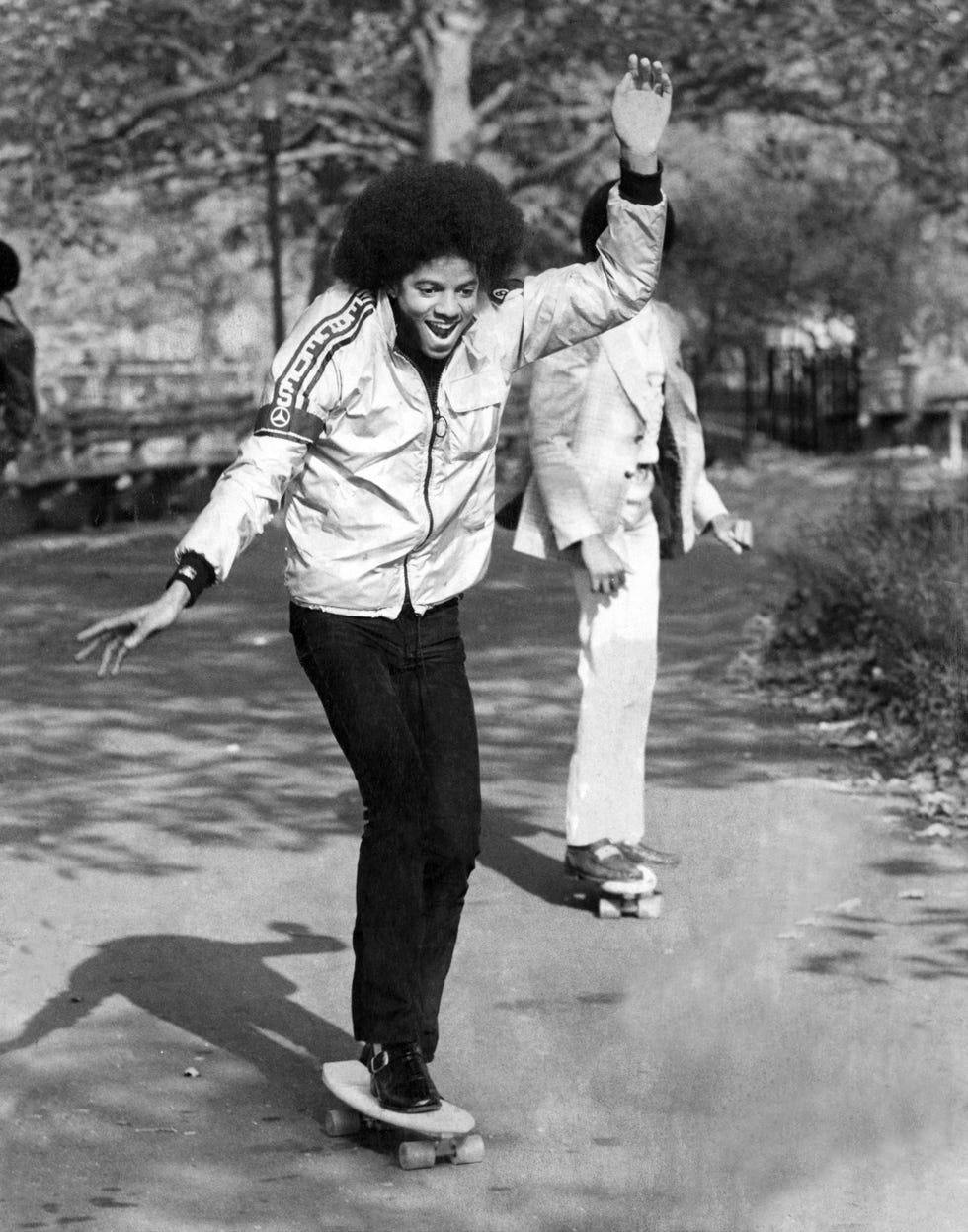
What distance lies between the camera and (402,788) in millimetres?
5055

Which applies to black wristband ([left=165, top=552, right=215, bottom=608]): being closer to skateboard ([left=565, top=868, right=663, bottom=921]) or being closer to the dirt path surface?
the dirt path surface

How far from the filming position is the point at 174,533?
20.7 m

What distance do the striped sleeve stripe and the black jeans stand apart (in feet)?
1.40

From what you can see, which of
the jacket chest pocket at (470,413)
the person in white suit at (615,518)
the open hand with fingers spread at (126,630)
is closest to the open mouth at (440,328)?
the jacket chest pocket at (470,413)

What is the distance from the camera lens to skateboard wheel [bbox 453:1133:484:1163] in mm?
4961

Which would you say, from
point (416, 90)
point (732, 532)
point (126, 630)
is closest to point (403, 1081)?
point (126, 630)

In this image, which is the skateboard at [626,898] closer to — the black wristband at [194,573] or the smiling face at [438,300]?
the smiling face at [438,300]

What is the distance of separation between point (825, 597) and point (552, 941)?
5.31 metres

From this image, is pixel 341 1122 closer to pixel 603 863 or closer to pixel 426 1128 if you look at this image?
pixel 426 1128

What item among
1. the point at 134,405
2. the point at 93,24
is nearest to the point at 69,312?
the point at 93,24

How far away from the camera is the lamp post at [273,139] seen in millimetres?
24484

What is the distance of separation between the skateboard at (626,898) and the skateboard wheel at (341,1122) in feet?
6.47

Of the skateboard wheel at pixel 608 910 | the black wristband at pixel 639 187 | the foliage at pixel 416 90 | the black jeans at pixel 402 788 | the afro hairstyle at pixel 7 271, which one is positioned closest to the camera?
the black jeans at pixel 402 788

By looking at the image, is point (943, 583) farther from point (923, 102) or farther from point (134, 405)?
point (923, 102)
